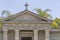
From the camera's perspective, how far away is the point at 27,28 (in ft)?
71.9

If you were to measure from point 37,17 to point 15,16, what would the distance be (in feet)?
7.43

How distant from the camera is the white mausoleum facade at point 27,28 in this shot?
71.7 ft

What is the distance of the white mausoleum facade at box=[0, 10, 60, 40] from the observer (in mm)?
21859

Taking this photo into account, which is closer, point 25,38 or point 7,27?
point 7,27

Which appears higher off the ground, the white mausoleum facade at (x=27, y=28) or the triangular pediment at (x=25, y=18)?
the triangular pediment at (x=25, y=18)

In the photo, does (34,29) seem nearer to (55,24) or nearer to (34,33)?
(34,33)

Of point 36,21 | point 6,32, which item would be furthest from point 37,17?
point 6,32

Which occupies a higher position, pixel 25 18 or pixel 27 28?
pixel 25 18

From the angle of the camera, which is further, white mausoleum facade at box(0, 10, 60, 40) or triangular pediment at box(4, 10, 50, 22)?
triangular pediment at box(4, 10, 50, 22)

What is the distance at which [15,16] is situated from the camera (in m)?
22.3

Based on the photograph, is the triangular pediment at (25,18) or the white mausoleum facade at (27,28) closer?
the white mausoleum facade at (27,28)

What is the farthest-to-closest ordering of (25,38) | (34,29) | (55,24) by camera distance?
(55,24) < (25,38) < (34,29)

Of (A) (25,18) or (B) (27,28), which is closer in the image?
(B) (27,28)

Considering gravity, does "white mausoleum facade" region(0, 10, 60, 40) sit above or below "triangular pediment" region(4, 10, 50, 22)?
below
